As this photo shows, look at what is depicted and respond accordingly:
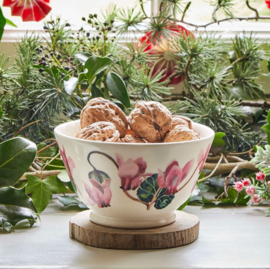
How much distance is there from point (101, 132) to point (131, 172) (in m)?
0.06

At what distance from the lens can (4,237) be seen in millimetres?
443

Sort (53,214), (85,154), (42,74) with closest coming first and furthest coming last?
(85,154) → (53,214) → (42,74)

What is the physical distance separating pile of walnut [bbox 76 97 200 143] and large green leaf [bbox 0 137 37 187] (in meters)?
0.06

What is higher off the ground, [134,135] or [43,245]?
[134,135]

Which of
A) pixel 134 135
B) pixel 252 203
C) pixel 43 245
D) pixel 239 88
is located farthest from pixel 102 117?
pixel 239 88

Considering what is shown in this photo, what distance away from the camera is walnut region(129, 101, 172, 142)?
442 mm

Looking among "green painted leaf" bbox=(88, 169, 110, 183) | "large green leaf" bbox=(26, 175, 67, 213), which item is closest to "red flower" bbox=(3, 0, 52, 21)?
"large green leaf" bbox=(26, 175, 67, 213)

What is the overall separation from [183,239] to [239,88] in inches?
16.8

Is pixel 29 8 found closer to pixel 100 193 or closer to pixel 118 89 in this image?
pixel 118 89

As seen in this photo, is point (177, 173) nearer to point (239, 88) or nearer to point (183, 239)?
point (183, 239)

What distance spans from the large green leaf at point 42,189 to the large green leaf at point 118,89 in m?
0.17

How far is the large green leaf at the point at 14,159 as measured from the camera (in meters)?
0.45

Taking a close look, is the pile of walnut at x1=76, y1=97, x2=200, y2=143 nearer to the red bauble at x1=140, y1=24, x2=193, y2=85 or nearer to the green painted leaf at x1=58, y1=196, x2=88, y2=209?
the green painted leaf at x1=58, y1=196, x2=88, y2=209

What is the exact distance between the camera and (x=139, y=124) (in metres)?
0.45
